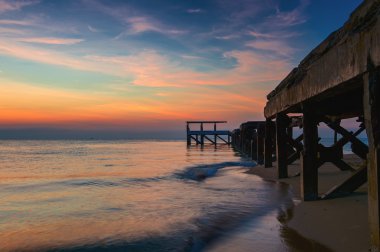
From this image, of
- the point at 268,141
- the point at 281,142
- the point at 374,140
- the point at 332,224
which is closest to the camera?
the point at 374,140

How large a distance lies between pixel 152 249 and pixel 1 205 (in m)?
5.37

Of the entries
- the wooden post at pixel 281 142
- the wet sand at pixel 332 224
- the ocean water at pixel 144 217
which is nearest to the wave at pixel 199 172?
the ocean water at pixel 144 217

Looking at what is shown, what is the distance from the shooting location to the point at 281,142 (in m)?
10.2

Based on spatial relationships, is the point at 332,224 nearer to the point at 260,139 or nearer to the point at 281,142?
the point at 281,142

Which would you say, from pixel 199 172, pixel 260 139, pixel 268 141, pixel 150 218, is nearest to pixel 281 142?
pixel 268 141

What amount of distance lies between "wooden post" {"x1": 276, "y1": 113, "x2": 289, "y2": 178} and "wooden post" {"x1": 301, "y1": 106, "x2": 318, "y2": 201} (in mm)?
3071

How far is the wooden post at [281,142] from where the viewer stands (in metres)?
9.98

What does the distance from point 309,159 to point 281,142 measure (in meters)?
3.41

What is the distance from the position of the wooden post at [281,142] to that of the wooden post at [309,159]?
3.07m

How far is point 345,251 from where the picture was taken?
4.17 m

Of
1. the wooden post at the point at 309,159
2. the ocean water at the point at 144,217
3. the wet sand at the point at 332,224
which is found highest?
the wooden post at the point at 309,159

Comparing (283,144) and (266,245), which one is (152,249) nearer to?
(266,245)

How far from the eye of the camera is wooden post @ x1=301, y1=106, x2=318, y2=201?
6.75 metres

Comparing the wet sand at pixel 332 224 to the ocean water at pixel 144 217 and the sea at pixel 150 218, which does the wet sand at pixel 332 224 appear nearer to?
the sea at pixel 150 218
